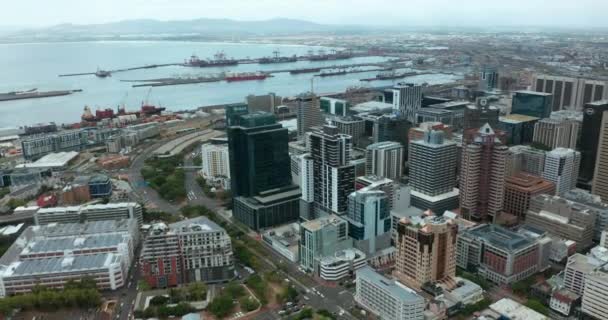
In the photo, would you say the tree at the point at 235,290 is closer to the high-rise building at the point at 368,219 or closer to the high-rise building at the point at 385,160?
the high-rise building at the point at 368,219

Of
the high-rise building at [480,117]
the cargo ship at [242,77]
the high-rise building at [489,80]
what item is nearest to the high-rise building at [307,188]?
the high-rise building at [480,117]

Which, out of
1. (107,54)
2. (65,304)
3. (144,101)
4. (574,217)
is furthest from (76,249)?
(107,54)

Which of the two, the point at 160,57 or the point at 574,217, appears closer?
the point at 574,217

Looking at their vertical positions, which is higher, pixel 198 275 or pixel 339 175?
pixel 339 175

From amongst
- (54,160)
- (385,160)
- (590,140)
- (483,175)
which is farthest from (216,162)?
(590,140)

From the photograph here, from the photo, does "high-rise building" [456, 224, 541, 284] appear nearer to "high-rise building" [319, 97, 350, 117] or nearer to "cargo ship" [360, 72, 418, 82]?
"high-rise building" [319, 97, 350, 117]

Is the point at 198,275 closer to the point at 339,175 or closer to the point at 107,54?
the point at 339,175

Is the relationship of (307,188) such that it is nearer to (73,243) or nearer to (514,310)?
(73,243)
